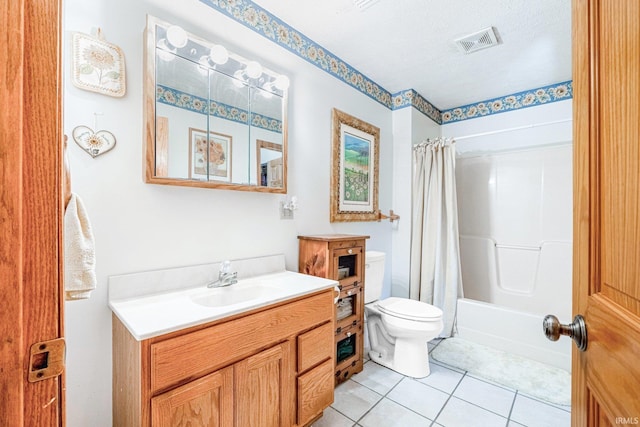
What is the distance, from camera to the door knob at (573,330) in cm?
61

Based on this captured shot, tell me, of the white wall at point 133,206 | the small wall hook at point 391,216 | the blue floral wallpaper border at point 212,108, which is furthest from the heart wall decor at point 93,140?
the small wall hook at point 391,216

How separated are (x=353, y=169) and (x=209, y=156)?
Result: 4.22 ft

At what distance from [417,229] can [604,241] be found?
232 centimetres

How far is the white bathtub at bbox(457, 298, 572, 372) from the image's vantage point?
2.18 meters

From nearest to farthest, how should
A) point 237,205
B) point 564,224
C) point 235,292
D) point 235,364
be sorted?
1. point 235,364
2. point 235,292
3. point 237,205
4. point 564,224

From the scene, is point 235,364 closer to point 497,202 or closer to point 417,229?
point 417,229

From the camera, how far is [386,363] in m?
2.19

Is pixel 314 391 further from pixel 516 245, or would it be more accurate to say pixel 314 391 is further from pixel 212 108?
pixel 516 245

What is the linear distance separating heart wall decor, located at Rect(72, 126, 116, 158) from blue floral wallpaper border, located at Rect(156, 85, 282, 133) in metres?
0.28

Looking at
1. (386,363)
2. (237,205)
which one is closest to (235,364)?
(237,205)

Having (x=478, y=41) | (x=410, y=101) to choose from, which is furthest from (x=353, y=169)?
(x=478, y=41)

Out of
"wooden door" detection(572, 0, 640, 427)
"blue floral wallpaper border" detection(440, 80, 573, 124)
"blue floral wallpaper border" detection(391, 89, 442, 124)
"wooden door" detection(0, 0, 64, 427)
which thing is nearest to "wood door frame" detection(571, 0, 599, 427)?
"wooden door" detection(572, 0, 640, 427)

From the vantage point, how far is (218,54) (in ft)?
4.83

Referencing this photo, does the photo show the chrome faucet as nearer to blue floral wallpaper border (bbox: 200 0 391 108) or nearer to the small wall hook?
blue floral wallpaper border (bbox: 200 0 391 108)
